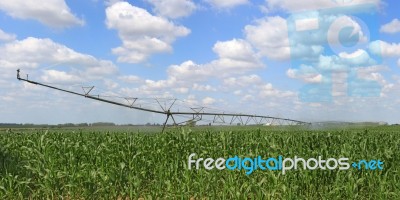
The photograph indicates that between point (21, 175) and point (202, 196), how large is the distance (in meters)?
5.66

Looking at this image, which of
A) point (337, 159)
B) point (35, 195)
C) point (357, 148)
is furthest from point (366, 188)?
point (35, 195)

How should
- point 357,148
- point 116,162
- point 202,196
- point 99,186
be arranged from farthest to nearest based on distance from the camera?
point 357,148 → point 116,162 → point 99,186 → point 202,196

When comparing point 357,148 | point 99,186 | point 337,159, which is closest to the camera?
point 99,186

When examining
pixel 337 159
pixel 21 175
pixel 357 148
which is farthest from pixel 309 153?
pixel 21 175

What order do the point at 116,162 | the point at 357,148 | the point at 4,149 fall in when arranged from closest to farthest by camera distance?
1. the point at 116,162
2. the point at 357,148
3. the point at 4,149

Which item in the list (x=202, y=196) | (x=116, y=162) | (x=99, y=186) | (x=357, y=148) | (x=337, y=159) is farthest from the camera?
(x=357, y=148)

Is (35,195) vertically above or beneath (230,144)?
beneath

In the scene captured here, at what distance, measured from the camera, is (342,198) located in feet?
32.6

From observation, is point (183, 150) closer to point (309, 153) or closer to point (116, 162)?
point (116, 162)

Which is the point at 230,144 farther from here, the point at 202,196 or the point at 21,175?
the point at 21,175

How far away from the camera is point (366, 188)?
11.0 m

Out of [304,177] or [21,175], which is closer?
[304,177]

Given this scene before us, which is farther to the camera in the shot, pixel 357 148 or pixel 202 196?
pixel 357 148

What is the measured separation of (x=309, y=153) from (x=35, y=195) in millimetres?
7274
